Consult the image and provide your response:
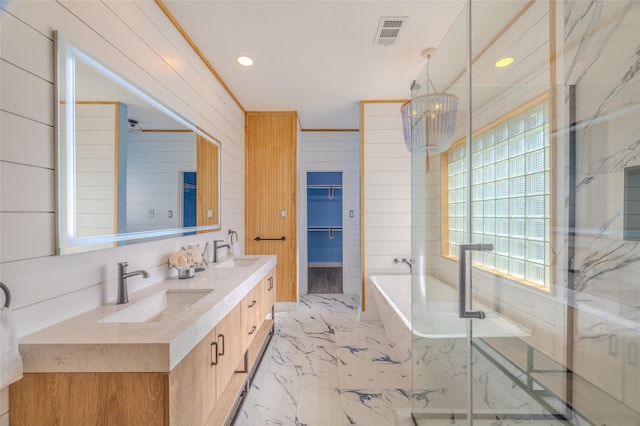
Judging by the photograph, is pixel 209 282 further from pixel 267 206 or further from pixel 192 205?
pixel 267 206

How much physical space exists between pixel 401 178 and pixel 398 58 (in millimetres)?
1449

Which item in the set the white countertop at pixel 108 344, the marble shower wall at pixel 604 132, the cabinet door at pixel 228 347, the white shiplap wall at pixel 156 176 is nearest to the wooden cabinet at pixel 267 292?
the cabinet door at pixel 228 347

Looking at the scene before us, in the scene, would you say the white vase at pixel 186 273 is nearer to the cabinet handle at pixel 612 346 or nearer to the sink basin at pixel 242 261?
the sink basin at pixel 242 261

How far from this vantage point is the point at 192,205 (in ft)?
7.38

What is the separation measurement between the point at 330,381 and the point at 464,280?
158 centimetres

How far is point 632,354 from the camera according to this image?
2.92ft

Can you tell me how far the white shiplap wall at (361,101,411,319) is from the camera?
11.6 ft

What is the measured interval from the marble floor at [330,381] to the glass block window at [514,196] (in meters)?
0.69

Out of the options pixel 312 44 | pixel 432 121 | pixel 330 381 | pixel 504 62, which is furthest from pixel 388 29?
pixel 330 381

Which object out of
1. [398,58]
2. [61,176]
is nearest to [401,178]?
[398,58]

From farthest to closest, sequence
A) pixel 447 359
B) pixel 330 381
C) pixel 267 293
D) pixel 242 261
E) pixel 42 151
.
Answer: pixel 242 261, pixel 267 293, pixel 330 381, pixel 447 359, pixel 42 151

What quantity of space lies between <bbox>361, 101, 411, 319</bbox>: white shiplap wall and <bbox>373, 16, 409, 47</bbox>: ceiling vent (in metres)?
1.27

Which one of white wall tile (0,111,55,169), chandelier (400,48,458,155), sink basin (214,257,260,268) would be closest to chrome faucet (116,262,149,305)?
white wall tile (0,111,55,169)

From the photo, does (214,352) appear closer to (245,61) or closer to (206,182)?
(206,182)
